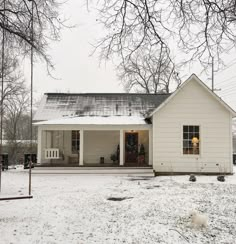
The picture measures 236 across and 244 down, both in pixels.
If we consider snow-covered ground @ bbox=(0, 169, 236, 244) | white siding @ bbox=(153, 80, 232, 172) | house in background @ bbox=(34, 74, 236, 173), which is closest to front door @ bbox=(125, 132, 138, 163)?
house in background @ bbox=(34, 74, 236, 173)

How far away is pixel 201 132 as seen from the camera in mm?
17359

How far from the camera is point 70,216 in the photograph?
336 inches

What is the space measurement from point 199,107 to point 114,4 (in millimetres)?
12322

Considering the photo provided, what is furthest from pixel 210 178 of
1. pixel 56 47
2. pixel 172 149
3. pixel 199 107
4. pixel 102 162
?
pixel 56 47

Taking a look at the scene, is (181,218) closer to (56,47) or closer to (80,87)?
(56,47)

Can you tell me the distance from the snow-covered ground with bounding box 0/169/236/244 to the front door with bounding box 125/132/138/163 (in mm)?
6391

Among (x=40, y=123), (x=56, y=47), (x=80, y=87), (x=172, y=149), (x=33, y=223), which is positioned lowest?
(x=33, y=223)

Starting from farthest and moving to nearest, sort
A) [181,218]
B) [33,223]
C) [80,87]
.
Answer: [80,87]
[181,218]
[33,223]

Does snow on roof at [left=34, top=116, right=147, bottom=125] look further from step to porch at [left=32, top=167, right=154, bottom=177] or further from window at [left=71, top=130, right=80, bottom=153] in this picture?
step to porch at [left=32, top=167, right=154, bottom=177]

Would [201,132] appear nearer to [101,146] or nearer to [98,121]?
[98,121]

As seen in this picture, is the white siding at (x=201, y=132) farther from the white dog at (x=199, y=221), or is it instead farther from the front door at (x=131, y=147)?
the white dog at (x=199, y=221)

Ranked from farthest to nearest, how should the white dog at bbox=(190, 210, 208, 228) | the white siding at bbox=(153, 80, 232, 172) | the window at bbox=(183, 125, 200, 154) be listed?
the window at bbox=(183, 125, 200, 154)
the white siding at bbox=(153, 80, 232, 172)
the white dog at bbox=(190, 210, 208, 228)

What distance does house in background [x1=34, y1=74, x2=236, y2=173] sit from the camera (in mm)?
17375

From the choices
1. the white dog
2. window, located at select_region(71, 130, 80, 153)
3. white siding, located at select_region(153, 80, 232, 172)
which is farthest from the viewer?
window, located at select_region(71, 130, 80, 153)
